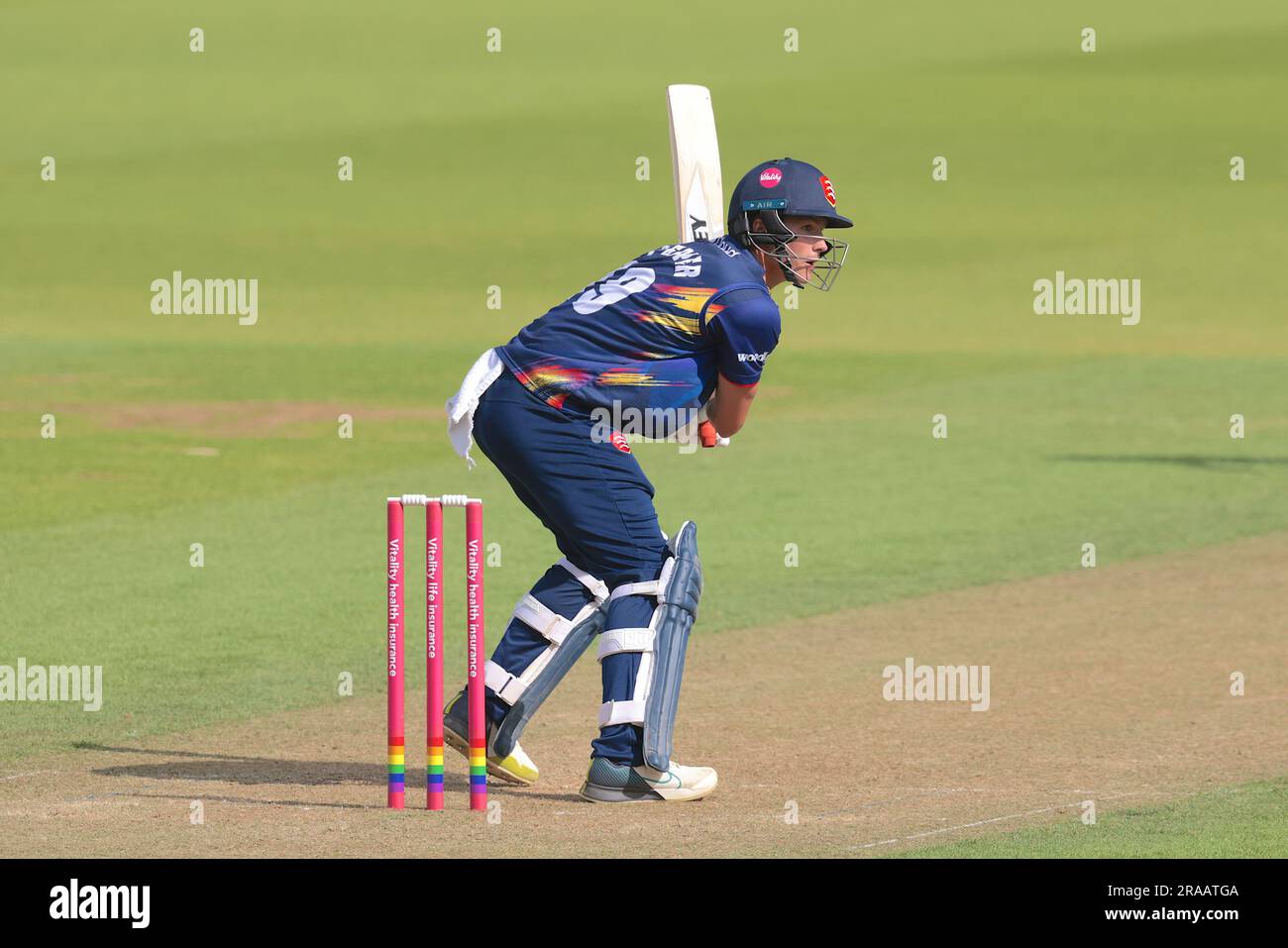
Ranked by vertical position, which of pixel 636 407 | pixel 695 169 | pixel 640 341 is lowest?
pixel 636 407

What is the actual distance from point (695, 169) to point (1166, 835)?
11.5 ft

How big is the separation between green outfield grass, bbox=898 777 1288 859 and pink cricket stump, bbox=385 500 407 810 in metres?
1.77

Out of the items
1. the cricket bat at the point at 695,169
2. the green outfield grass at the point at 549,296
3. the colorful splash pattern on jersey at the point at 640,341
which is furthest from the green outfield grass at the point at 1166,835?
the green outfield grass at the point at 549,296

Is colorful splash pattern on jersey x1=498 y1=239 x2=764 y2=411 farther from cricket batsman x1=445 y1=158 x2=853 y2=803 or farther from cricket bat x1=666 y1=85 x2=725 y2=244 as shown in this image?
cricket bat x1=666 y1=85 x2=725 y2=244

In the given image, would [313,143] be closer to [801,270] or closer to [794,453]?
[794,453]

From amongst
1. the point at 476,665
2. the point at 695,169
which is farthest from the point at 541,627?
the point at 695,169

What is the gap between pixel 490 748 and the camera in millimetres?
7941

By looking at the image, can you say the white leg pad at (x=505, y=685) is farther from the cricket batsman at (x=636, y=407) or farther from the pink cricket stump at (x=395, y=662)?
the pink cricket stump at (x=395, y=662)

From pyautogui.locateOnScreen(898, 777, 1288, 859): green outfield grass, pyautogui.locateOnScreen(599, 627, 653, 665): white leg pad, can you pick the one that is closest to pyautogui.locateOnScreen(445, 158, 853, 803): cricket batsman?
pyautogui.locateOnScreen(599, 627, 653, 665): white leg pad

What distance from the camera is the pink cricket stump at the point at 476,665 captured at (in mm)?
7281

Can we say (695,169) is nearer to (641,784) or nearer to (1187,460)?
(641,784)

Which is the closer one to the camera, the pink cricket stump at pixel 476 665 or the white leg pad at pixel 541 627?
the pink cricket stump at pixel 476 665

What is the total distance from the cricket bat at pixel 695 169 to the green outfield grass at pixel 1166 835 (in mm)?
3068

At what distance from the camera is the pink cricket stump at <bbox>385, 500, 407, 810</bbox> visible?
24.0ft
